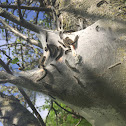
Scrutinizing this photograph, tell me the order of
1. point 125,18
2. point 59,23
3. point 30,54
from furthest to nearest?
point 30,54 < point 59,23 < point 125,18

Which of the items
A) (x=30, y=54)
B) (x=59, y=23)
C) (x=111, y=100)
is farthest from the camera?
(x=30, y=54)

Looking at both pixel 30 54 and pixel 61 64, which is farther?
pixel 30 54

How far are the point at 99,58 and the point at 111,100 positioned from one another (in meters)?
0.29

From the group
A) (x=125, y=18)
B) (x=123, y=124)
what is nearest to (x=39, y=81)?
(x=123, y=124)

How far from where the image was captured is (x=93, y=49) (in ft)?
2.99

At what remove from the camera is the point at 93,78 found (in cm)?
85

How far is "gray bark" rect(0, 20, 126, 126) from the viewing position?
0.84 m

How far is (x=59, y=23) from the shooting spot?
5.60 feet

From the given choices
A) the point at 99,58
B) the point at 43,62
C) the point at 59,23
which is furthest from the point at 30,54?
the point at 99,58

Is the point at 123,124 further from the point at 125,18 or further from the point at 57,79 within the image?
the point at 125,18

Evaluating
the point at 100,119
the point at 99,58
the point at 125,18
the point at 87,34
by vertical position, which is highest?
the point at 125,18

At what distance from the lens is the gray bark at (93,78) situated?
84 cm

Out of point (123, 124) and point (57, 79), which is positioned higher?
point (57, 79)

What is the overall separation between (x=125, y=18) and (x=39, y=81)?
0.92 m
